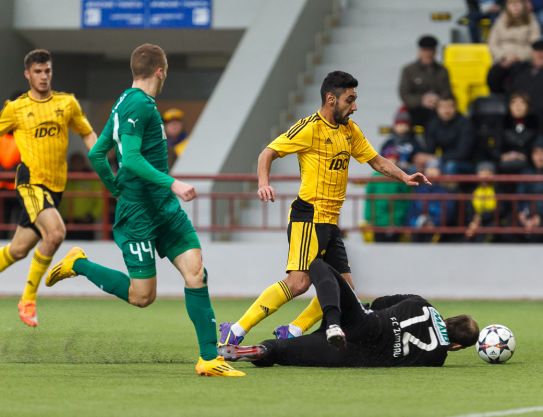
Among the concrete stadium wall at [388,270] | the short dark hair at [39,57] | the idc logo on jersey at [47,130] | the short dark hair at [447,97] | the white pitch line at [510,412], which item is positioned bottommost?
the concrete stadium wall at [388,270]

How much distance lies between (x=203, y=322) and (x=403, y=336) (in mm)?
1413

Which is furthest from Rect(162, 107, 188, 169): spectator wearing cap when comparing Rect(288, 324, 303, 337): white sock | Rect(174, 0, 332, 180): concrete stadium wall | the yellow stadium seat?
Rect(288, 324, 303, 337): white sock

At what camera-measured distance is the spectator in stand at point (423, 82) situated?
64.2 feet

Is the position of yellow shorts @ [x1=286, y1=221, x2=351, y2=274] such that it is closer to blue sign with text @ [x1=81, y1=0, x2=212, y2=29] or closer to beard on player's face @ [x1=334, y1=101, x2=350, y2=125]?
beard on player's face @ [x1=334, y1=101, x2=350, y2=125]

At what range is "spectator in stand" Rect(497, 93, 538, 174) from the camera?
1823 centimetres

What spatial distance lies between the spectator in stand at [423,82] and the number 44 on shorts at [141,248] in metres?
10.3

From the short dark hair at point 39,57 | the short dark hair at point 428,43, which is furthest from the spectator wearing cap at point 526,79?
the short dark hair at point 39,57

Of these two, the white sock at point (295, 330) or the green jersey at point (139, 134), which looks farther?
the white sock at point (295, 330)

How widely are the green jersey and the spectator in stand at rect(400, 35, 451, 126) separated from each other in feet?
33.7

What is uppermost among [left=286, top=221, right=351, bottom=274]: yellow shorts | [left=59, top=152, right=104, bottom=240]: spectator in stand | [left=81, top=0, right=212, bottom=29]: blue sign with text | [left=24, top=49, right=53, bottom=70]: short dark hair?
[left=81, top=0, right=212, bottom=29]: blue sign with text

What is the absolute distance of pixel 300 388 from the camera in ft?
28.2

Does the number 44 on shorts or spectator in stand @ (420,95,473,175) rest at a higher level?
spectator in stand @ (420,95,473,175)

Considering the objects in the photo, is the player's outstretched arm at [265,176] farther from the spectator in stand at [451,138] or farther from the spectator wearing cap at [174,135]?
the spectator wearing cap at [174,135]

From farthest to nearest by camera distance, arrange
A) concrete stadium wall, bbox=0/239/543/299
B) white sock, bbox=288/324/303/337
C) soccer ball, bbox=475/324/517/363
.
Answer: concrete stadium wall, bbox=0/239/543/299 → white sock, bbox=288/324/303/337 → soccer ball, bbox=475/324/517/363
